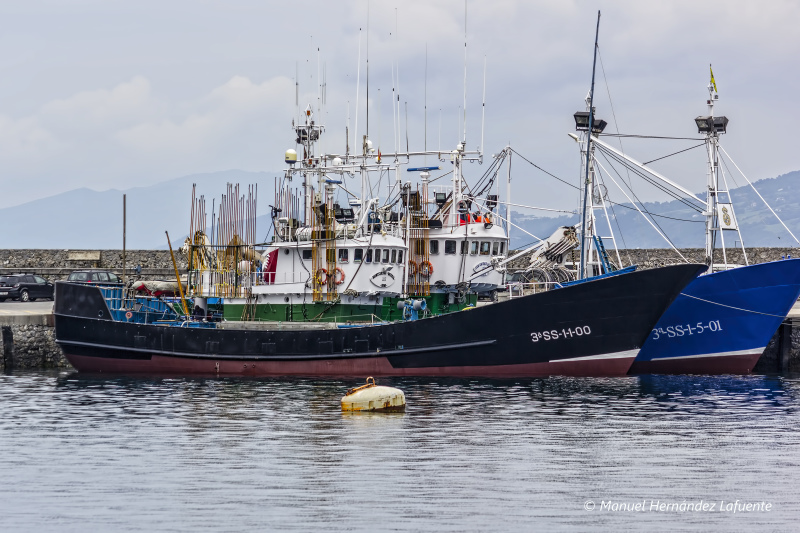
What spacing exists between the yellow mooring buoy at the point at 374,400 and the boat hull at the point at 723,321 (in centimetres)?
1013

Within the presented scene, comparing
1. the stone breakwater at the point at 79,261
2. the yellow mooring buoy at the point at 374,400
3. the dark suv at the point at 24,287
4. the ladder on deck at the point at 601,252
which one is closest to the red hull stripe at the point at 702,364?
the ladder on deck at the point at 601,252

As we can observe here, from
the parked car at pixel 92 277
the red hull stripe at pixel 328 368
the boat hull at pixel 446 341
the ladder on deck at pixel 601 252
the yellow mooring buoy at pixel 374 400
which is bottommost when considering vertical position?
the yellow mooring buoy at pixel 374 400

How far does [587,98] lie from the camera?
111 ft

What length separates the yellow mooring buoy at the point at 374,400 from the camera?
82.5 ft

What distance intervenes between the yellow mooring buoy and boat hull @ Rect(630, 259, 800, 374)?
10127 mm

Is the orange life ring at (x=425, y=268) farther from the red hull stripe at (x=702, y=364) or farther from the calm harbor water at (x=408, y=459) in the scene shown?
the red hull stripe at (x=702, y=364)

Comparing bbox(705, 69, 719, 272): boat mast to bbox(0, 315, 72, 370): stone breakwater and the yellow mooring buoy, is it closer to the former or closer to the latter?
the yellow mooring buoy

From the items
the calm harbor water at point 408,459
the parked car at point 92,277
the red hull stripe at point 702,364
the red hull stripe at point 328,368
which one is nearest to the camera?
the calm harbor water at point 408,459

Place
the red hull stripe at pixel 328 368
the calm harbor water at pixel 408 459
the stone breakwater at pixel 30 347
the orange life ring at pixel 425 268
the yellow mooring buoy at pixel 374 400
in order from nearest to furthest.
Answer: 1. the calm harbor water at pixel 408 459
2. the yellow mooring buoy at pixel 374 400
3. the red hull stripe at pixel 328 368
4. the orange life ring at pixel 425 268
5. the stone breakwater at pixel 30 347

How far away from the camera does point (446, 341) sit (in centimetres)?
3100

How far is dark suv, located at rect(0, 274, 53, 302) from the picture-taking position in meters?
46.3

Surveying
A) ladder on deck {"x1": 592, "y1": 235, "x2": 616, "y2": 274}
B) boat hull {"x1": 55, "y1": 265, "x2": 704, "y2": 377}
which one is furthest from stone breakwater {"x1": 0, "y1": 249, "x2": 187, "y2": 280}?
ladder on deck {"x1": 592, "y1": 235, "x2": 616, "y2": 274}

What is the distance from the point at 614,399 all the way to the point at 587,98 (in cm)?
1121

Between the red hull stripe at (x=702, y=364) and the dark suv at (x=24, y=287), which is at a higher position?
the dark suv at (x=24, y=287)
